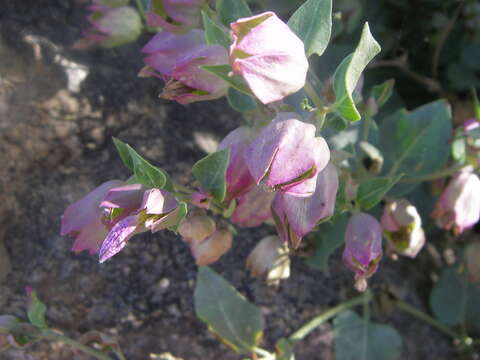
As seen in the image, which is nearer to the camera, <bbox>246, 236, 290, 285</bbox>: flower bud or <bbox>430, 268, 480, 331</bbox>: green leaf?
<bbox>246, 236, 290, 285</bbox>: flower bud

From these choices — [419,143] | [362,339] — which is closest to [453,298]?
[362,339]

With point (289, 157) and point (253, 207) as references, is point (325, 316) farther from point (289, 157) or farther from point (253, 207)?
point (289, 157)

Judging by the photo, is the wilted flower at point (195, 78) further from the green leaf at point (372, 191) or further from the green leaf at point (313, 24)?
the green leaf at point (372, 191)

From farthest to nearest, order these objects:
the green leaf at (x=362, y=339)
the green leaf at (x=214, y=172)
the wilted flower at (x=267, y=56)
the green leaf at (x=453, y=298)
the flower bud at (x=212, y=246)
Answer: the green leaf at (x=453, y=298), the green leaf at (x=362, y=339), the flower bud at (x=212, y=246), the green leaf at (x=214, y=172), the wilted flower at (x=267, y=56)

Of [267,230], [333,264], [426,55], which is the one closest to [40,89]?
[267,230]

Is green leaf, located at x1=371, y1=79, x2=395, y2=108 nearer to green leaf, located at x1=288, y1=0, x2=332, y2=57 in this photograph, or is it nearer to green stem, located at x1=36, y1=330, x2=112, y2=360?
green leaf, located at x1=288, y1=0, x2=332, y2=57

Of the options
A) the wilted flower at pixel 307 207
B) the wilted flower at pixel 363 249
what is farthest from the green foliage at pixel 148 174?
the wilted flower at pixel 363 249

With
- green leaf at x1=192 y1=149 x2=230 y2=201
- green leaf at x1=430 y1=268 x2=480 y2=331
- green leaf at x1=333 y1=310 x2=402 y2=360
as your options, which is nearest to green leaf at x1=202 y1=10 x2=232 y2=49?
green leaf at x1=192 y1=149 x2=230 y2=201
